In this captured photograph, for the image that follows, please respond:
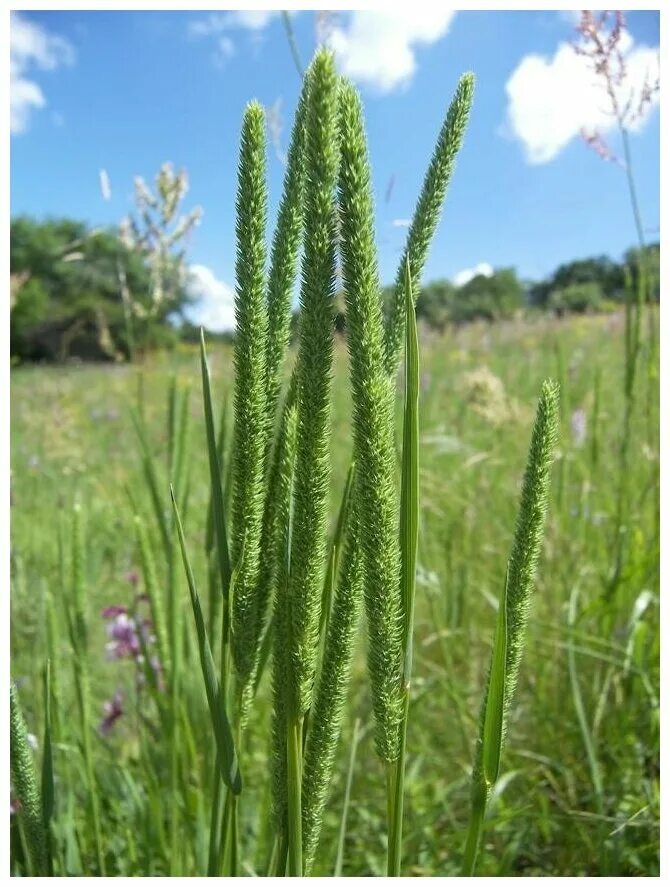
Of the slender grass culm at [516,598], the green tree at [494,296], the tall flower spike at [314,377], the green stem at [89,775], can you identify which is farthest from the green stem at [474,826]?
the green tree at [494,296]

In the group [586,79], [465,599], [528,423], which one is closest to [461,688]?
[465,599]

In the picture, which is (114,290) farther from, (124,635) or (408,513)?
(408,513)

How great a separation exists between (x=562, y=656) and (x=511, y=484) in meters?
0.71

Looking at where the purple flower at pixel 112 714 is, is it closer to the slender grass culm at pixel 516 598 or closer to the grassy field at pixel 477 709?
the grassy field at pixel 477 709

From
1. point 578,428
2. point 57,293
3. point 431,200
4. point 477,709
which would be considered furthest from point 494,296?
point 431,200

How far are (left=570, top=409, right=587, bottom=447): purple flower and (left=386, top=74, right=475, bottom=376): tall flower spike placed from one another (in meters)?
1.39

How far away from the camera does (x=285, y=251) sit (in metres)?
0.35

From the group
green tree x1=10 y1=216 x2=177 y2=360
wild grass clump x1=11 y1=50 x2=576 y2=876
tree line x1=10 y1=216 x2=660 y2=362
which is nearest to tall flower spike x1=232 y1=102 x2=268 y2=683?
wild grass clump x1=11 y1=50 x2=576 y2=876

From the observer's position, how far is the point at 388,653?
342mm

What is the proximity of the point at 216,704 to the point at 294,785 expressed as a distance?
0.05 metres

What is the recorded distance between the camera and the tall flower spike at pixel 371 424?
290 mm

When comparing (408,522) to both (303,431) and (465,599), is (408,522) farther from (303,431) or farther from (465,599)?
(465,599)

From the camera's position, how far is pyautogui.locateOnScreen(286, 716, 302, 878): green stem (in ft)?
1.18

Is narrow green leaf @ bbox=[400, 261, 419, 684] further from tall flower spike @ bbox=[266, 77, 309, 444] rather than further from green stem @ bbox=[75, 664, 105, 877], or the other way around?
green stem @ bbox=[75, 664, 105, 877]
